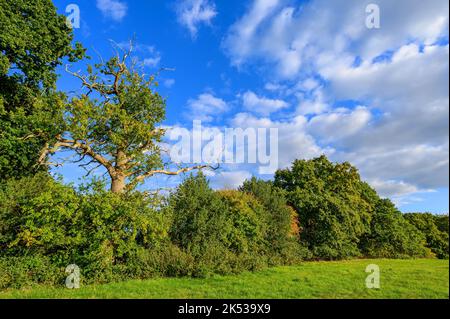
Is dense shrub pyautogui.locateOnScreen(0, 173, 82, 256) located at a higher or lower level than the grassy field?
higher

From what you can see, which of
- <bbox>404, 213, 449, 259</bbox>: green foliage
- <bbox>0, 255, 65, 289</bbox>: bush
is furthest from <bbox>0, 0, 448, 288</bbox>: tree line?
<bbox>404, 213, 449, 259</bbox>: green foliage

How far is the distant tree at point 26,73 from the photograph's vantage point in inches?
687

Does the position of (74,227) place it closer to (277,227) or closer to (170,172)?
(170,172)

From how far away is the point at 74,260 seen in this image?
1408 centimetres

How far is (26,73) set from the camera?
19.8 metres

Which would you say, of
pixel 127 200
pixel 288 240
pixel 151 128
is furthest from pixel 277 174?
pixel 127 200

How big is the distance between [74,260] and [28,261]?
180 centimetres

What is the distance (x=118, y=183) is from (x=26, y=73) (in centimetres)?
958

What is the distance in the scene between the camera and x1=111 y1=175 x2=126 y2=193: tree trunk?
18202 mm

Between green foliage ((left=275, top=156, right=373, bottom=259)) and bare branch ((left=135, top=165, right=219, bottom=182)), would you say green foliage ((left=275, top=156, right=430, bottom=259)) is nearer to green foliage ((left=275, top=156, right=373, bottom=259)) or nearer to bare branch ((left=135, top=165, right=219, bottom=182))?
green foliage ((left=275, top=156, right=373, bottom=259))

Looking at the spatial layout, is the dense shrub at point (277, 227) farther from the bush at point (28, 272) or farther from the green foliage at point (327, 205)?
the bush at point (28, 272)

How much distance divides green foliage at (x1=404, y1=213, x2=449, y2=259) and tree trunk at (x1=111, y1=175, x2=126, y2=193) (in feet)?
141

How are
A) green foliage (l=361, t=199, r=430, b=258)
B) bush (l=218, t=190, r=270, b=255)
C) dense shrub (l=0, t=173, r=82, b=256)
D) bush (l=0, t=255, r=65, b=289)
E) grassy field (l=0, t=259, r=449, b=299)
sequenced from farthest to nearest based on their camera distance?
1. green foliage (l=361, t=199, r=430, b=258)
2. bush (l=218, t=190, r=270, b=255)
3. dense shrub (l=0, t=173, r=82, b=256)
4. bush (l=0, t=255, r=65, b=289)
5. grassy field (l=0, t=259, r=449, b=299)
